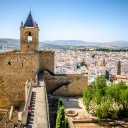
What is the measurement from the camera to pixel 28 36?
33656mm

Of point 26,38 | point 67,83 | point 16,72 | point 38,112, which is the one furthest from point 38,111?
point 26,38

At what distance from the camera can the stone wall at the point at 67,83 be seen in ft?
106

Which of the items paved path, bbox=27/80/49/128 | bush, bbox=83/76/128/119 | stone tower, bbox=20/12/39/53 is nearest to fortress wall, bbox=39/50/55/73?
stone tower, bbox=20/12/39/53

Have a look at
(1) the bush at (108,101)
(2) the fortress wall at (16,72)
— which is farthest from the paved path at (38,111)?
(1) the bush at (108,101)

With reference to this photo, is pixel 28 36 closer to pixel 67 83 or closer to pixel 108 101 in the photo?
pixel 67 83

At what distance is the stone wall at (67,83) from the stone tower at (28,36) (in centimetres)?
359

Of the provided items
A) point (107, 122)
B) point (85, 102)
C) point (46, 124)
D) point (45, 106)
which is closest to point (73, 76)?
point (85, 102)

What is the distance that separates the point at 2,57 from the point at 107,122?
441 inches

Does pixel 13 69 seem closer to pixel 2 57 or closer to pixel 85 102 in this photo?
pixel 2 57

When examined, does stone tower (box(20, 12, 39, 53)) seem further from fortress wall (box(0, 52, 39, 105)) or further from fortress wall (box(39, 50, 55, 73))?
fortress wall (box(0, 52, 39, 105))

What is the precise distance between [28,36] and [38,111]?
16.7 metres

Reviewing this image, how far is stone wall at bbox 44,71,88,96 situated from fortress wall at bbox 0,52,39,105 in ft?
16.2

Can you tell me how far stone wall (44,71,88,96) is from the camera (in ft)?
106

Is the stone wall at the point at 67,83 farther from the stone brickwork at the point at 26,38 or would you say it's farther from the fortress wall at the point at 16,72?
the fortress wall at the point at 16,72
